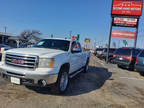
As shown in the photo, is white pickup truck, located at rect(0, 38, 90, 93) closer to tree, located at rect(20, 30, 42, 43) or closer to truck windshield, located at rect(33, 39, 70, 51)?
truck windshield, located at rect(33, 39, 70, 51)

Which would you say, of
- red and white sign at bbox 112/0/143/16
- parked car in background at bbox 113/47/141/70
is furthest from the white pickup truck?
→ red and white sign at bbox 112/0/143/16

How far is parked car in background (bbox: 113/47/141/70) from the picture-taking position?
375 inches

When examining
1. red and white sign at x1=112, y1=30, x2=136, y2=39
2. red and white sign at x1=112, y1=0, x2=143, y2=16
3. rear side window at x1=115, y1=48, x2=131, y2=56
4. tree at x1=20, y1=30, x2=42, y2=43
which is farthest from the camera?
tree at x1=20, y1=30, x2=42, y2=43

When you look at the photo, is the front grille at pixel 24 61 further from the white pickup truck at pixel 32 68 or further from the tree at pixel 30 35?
the tree at pixel 30 35

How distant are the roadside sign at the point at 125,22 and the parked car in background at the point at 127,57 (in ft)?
21.5

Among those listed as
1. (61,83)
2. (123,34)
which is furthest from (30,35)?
(61,83)

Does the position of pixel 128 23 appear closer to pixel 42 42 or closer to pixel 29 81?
pixel 42 42

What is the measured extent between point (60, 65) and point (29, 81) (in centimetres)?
101

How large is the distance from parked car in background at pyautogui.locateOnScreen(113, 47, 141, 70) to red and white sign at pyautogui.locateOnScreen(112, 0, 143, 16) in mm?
7004

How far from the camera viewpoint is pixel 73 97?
3.82 m

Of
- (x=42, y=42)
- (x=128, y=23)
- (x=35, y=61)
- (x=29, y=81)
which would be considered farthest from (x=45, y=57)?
(x=128, y=23)

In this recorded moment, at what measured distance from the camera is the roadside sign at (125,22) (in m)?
15.1

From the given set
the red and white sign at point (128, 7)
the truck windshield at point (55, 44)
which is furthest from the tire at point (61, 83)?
the red and white sign at point (128, 7)

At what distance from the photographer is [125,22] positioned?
1532 cm
